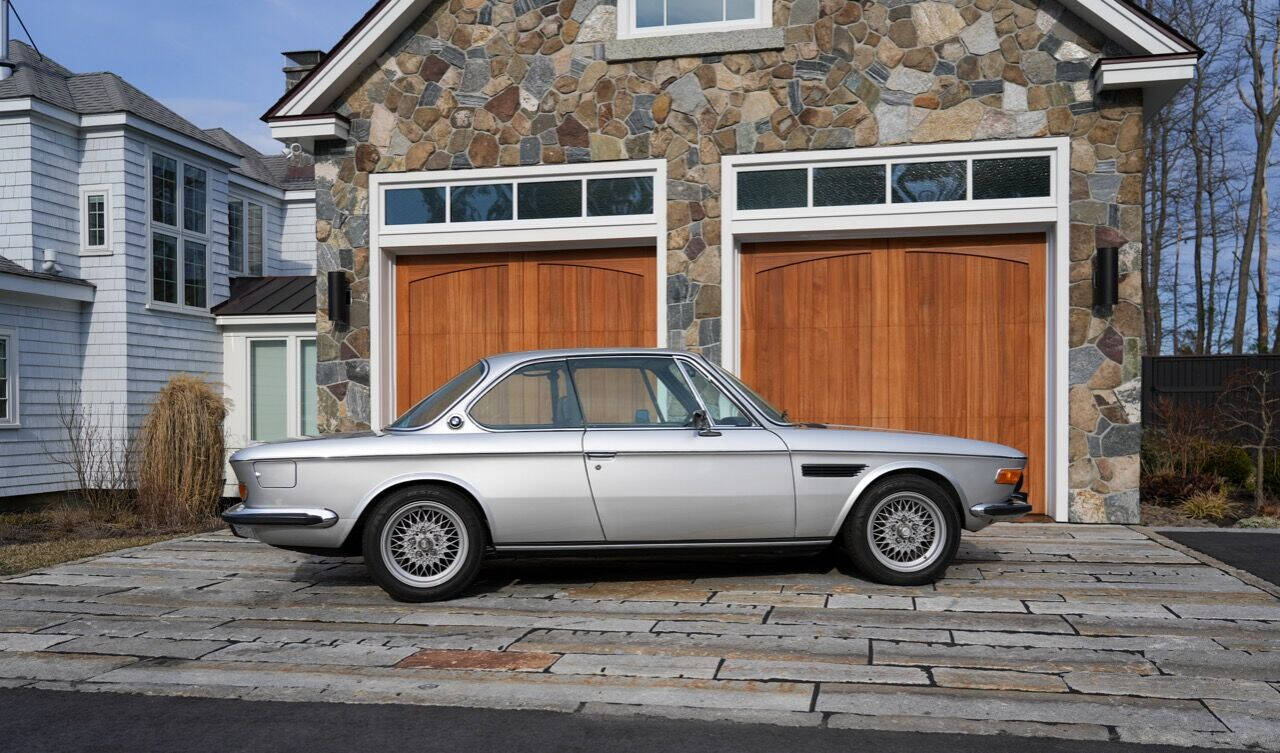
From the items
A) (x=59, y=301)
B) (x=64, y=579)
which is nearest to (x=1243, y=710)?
(x=64, y=579)

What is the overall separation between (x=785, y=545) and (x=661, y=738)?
271 centimetres

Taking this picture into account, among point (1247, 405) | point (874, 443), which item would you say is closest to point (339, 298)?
point (874, 443)

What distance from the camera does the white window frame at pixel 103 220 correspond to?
1617 centimetres

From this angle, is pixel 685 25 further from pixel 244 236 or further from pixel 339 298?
pixel 244 236

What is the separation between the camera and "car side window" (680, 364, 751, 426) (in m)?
6.57

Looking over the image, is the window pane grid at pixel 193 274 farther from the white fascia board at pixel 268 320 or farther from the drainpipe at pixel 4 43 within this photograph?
the drainpipe at pixel 4 43

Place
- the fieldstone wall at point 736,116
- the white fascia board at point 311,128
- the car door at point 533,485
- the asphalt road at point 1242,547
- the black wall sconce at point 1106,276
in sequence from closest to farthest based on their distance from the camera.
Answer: the car door at point 533,485, the asphalt road at point 1242,547, the black wall sconce at point 1106,276, the fieldstone wall at point 736,116, the white fascia board at point 311,128

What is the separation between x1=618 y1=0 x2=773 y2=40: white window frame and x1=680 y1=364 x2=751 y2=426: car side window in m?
4.60

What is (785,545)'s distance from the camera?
655 cm

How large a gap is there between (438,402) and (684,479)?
1.58m

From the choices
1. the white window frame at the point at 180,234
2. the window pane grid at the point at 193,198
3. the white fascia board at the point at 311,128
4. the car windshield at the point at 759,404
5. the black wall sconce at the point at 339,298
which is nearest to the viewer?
the car windshield at the point at 759,404

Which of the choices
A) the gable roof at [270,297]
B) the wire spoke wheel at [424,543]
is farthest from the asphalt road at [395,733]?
the gable roof at [270,297]

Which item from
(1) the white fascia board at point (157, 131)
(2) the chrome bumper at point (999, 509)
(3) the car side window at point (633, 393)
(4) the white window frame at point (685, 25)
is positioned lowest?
(2) the chrome bumper at point (999, 509)

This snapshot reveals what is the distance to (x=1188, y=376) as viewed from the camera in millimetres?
16594
